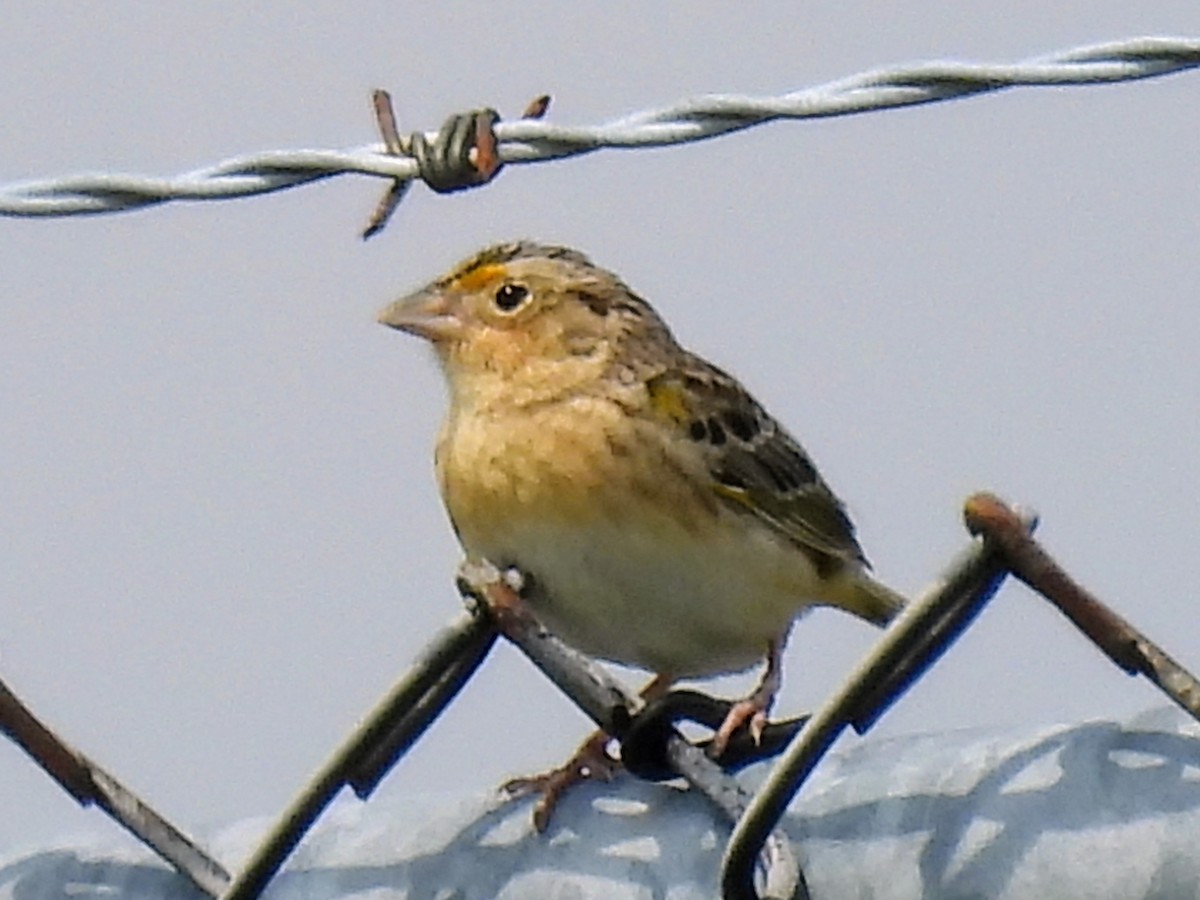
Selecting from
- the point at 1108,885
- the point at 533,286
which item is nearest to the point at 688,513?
the point at 533,286

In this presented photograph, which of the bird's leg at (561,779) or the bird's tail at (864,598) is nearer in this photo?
the bird's leg at (561,779)

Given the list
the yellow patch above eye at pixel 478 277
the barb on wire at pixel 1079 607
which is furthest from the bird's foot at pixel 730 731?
the yellow patch above eye at pixel 478 277

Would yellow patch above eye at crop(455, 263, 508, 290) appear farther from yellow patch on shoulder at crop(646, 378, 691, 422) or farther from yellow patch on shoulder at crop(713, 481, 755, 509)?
yellow patch on shoulder at crop(713, 481, 755, 509)

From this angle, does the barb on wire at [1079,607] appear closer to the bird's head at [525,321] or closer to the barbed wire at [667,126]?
the barbed wire at [667,126]

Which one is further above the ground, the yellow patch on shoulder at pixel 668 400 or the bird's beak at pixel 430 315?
the bird's beak at pixel 430 315

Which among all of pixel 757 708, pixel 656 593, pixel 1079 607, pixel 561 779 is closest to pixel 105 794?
pixel 561 779

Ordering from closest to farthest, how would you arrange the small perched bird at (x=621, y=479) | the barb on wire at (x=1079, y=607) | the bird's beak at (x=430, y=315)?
the barb on wire at (x=1079, y=607)
the small perched bird at (x=621, y=479)
the bird's beak at (x=430, y=315)
